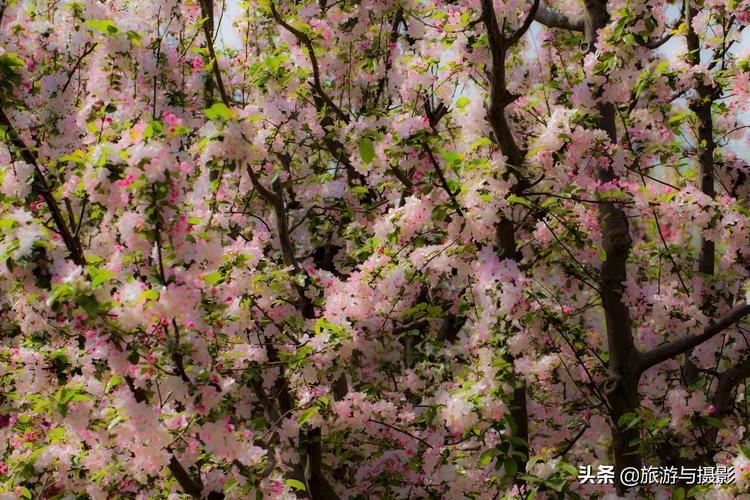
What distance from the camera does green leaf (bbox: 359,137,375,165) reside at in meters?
4.01

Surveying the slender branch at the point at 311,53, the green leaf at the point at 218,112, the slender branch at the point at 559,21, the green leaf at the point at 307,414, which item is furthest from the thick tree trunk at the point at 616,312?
the green leaf at the point at 218,112

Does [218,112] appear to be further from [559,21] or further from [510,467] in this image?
[559,21]

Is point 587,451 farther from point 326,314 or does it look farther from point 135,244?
point 135,244

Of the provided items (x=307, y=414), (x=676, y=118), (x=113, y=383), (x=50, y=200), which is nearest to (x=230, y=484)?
(x=307, y=414)

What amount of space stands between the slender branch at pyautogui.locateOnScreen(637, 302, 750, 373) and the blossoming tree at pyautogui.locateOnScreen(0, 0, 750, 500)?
2cm

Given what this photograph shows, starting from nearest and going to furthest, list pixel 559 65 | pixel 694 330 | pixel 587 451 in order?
pixel 694 330 < pixel 559 65 < pixel 587 451

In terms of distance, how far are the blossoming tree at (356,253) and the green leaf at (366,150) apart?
26 mm

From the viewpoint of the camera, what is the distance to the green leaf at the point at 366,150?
158 inches

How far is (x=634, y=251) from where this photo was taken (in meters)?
7.39

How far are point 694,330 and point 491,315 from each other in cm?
186

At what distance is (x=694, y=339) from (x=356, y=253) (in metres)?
2.26

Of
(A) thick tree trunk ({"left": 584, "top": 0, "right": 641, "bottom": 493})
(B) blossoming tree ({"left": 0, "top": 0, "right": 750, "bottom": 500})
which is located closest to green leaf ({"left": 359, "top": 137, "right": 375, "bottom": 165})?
(B) blossoming tree ({"left": 0, "top": 0, "right": 750, "bottom": 500})

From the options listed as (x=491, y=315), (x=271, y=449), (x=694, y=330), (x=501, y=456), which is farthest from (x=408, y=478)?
(x=694, y=330)

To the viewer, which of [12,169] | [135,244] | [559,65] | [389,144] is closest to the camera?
[135,244]
